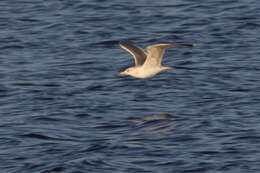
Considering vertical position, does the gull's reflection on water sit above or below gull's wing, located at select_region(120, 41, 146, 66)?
below

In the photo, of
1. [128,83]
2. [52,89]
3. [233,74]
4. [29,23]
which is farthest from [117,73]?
[29,23]

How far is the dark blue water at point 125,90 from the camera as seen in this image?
12086 mm

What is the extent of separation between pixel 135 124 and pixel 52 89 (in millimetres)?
3299

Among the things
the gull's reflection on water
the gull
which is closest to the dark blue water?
the gull's reflection on water

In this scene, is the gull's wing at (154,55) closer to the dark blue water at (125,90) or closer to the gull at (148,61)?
the gull at (148,61)

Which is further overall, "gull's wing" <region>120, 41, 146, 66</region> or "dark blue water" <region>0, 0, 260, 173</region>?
"gull's wing" <region>120, 41, 146, 66</region>

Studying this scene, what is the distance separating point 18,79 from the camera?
1716 centimetres

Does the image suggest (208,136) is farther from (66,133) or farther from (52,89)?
(52,89)

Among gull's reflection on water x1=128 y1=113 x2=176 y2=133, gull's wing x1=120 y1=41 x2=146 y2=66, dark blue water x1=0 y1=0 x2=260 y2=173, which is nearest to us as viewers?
dark blue water x1=0 y1=0 x2=260 y2=173

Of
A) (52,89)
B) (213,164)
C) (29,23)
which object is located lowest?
(213,164)

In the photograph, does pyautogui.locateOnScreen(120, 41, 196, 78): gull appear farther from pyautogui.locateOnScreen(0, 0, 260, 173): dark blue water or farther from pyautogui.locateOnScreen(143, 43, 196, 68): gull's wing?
pyautogui.locateOnScreen(0, 0, 260, 173): dark blue water

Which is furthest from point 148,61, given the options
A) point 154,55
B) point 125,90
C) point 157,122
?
point 125,90

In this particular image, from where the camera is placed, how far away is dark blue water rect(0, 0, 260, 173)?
12.1 meters

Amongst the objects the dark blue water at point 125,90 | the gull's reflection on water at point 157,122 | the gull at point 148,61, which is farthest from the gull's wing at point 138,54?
the gull's reflection on water at point 157,122
